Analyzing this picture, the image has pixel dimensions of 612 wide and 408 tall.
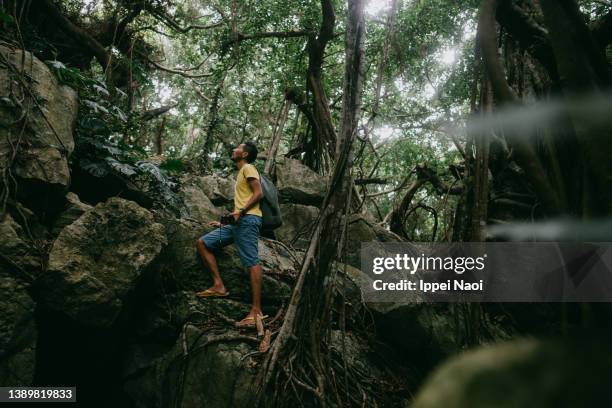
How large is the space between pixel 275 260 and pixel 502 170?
107 inches

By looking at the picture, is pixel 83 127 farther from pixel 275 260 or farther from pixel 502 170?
pixel 502 170

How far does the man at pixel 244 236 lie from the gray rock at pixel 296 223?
2.33 meters

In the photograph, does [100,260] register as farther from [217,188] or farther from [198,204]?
[217,188]

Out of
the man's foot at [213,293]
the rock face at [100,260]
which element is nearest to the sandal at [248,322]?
the man's foot at [213,293]

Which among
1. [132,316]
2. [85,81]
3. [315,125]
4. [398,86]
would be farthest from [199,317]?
[398,86]

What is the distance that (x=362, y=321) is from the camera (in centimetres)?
416

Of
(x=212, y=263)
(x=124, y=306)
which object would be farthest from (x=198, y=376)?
(x=212, y=263)

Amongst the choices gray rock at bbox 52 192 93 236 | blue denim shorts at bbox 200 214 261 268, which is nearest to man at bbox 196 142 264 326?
blue denim shorts at bbox 200 214 261 268

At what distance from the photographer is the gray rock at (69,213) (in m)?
3.72

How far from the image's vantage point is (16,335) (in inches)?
112

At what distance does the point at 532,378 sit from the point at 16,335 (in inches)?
133

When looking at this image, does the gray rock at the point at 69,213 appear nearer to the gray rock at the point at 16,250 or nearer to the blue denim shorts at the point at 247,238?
the gray rock at the point at 16,250

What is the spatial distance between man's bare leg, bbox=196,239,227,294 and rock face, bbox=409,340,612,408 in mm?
3445

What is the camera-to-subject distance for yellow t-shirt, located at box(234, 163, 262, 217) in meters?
3.62
